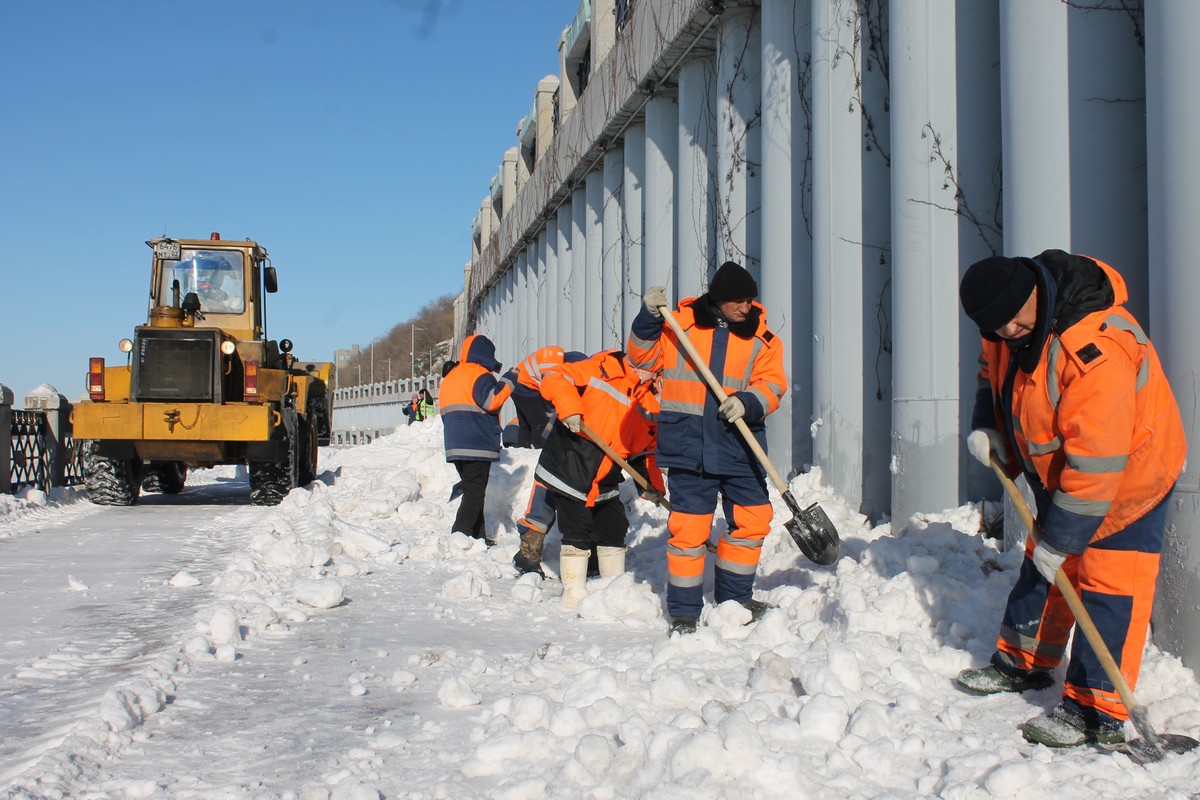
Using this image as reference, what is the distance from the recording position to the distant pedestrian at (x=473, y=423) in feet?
27.1

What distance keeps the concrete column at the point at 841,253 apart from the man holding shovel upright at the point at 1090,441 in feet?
13.3

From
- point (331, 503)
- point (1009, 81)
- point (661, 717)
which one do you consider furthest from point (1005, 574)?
point (331, 503)

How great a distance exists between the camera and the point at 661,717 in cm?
362

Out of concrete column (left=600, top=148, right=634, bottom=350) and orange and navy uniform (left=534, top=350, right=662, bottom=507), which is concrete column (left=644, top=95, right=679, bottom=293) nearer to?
concrete column (left=600, top=148, right=634, bottom=350)

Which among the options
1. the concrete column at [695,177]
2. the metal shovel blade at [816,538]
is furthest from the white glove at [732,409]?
the concrete column at [695,177]

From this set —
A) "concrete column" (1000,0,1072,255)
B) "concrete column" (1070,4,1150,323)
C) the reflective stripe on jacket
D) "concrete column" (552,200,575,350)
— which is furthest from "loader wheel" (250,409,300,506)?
"concrete column" (1070,4,1150,323)

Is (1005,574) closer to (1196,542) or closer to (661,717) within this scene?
(1196,542)

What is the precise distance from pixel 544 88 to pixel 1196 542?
20.9 metres

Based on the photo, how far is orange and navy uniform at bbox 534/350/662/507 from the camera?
6391mm

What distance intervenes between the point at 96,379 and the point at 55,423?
2962 mm

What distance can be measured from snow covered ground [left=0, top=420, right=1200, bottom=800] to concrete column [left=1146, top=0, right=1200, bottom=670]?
0.21 m

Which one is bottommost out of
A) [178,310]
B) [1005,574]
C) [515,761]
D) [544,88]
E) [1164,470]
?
[515,761]

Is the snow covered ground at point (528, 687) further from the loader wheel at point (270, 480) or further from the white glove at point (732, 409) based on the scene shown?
the loader wheel at point (270, 480)

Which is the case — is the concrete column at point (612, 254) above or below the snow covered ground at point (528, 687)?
above
